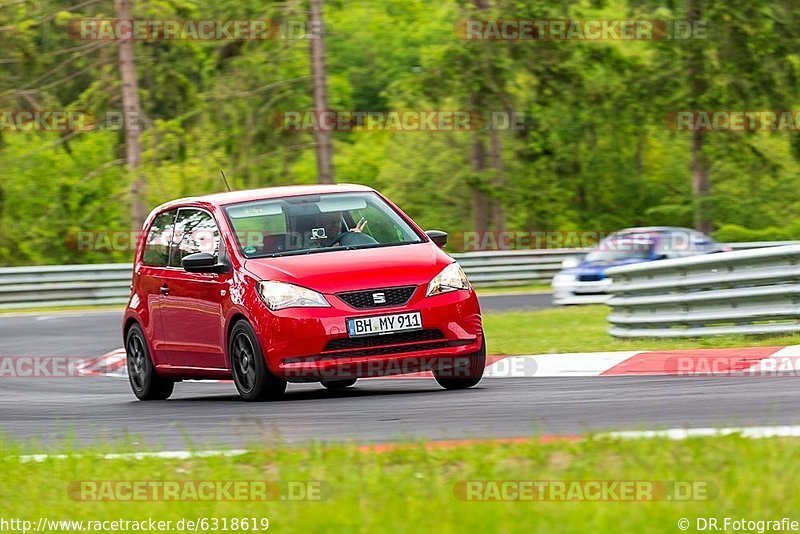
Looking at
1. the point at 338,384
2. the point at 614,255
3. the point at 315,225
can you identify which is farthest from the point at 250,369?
the point at 614,255

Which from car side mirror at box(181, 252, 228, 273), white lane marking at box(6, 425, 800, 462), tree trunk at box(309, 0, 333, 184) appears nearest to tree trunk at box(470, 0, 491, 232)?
tree trunk at box(309, 0, 333, 184)

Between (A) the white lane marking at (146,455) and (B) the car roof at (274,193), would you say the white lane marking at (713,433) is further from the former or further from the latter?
(B) the car roof at (274,193)

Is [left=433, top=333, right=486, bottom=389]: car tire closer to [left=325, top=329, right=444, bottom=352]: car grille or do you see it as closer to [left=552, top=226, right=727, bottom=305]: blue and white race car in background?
[left=325, top=329, right=444, bottom=352]: car grille

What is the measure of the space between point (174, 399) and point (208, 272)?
1.90 metres

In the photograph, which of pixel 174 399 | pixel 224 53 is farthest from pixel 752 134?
pixel 174 399

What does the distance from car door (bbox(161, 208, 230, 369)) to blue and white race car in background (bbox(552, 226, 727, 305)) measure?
14364 millimetres

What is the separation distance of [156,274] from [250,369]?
6.95 feet

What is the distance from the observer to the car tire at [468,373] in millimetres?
10422

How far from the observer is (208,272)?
429 inches

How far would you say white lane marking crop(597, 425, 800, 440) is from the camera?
6.37m

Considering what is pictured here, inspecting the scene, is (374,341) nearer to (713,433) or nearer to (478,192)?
(713,433)

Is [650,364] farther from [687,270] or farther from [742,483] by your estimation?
[742,483]

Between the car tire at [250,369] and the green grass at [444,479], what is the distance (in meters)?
3.04

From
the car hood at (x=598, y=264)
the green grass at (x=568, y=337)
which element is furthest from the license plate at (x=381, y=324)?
the car hood at (x=598, y=264)
